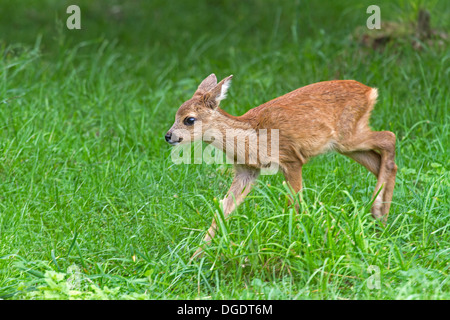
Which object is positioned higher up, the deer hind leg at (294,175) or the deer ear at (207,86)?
the deer ear at (207,86)

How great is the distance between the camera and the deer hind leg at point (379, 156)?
545 cm

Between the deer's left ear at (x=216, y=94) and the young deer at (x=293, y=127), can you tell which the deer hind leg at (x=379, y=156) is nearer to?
the young deer at (x=293, y=127)

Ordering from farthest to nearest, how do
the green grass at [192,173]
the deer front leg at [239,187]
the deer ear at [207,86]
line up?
the deer ear at [207,86]
the deer front leg at [239,187]
the green grass at [192,173]

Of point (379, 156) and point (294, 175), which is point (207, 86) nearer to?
point (294, 175)

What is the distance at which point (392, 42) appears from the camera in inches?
316

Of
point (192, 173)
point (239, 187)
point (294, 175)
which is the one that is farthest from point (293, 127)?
point (192, 173)

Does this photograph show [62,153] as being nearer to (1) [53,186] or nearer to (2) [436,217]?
(1) [53,186]

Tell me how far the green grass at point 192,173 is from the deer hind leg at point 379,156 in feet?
0.46

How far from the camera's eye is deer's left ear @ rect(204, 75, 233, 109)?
5213 mm

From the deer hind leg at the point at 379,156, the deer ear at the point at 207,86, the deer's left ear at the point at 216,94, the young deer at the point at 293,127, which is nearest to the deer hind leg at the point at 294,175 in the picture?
the young deer at the point at 293,127

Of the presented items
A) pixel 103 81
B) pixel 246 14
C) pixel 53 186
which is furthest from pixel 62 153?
pixel 246 14
